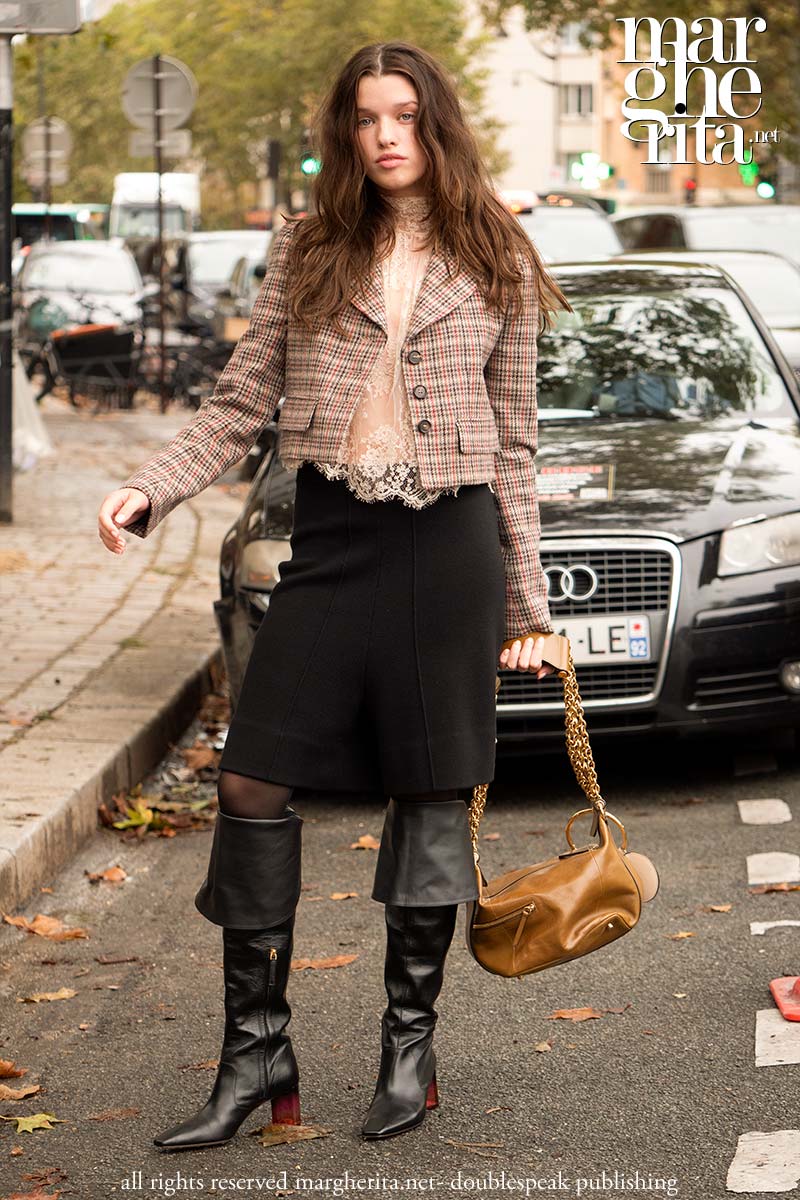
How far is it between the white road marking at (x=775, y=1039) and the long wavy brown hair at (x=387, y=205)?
1601mm

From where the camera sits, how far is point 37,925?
5.29 meters

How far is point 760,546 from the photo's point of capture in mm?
6523

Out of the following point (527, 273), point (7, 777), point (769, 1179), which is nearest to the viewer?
point (769, 1179)

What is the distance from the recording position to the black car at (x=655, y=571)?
637cm

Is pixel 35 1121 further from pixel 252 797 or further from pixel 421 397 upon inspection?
pixel 421 397

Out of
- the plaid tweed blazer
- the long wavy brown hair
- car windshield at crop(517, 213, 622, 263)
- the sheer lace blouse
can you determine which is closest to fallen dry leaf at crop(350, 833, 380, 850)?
the plaid tweed blazer

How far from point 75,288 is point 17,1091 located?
71.0ft

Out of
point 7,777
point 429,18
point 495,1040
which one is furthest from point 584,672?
point 429,18

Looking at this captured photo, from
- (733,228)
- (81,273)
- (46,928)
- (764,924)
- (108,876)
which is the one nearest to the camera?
(764,924)

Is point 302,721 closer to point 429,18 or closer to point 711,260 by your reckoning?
point 711,260

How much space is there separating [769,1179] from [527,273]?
1637 millimetres

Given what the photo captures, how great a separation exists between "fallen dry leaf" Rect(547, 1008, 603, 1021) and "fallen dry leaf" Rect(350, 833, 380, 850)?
1620 millimetres

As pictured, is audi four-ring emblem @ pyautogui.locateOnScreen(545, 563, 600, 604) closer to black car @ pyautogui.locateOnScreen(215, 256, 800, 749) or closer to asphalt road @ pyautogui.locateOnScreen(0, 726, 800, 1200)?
black car @ pyautogui.locateOnScreen(215, 256, 800, 749)

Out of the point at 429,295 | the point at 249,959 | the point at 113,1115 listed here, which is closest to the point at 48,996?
the point at 113,1115
